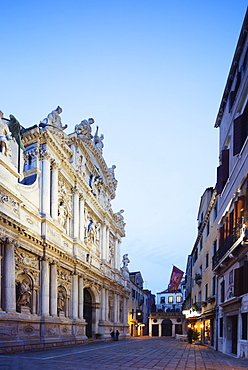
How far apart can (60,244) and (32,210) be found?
4025mm

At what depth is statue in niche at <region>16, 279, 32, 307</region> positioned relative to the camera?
688 inches

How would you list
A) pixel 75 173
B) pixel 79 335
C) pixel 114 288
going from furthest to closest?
pixel 114 288 → pixel 75 173 → pixel 79 335

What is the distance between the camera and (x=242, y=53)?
57.7ft

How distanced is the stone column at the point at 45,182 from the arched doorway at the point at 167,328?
173 ft

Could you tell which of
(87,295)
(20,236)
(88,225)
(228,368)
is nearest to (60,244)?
(20,236)

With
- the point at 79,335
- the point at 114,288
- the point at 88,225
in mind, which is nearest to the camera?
the point at 79,335

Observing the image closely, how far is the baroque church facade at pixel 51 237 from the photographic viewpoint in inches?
634

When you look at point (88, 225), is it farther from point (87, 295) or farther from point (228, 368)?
point (228, 368)

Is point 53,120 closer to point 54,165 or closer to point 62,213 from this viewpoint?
point 54,165

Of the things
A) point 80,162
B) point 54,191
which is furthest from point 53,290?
point 80,162

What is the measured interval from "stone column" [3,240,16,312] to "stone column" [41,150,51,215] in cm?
483

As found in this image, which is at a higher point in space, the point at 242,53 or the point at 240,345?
the point at 242,53

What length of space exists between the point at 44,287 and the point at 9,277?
4.12m

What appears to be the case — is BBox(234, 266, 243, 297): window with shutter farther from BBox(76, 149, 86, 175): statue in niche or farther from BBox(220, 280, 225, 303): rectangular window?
BBox(76, 149, 86, 175): statue in niche
